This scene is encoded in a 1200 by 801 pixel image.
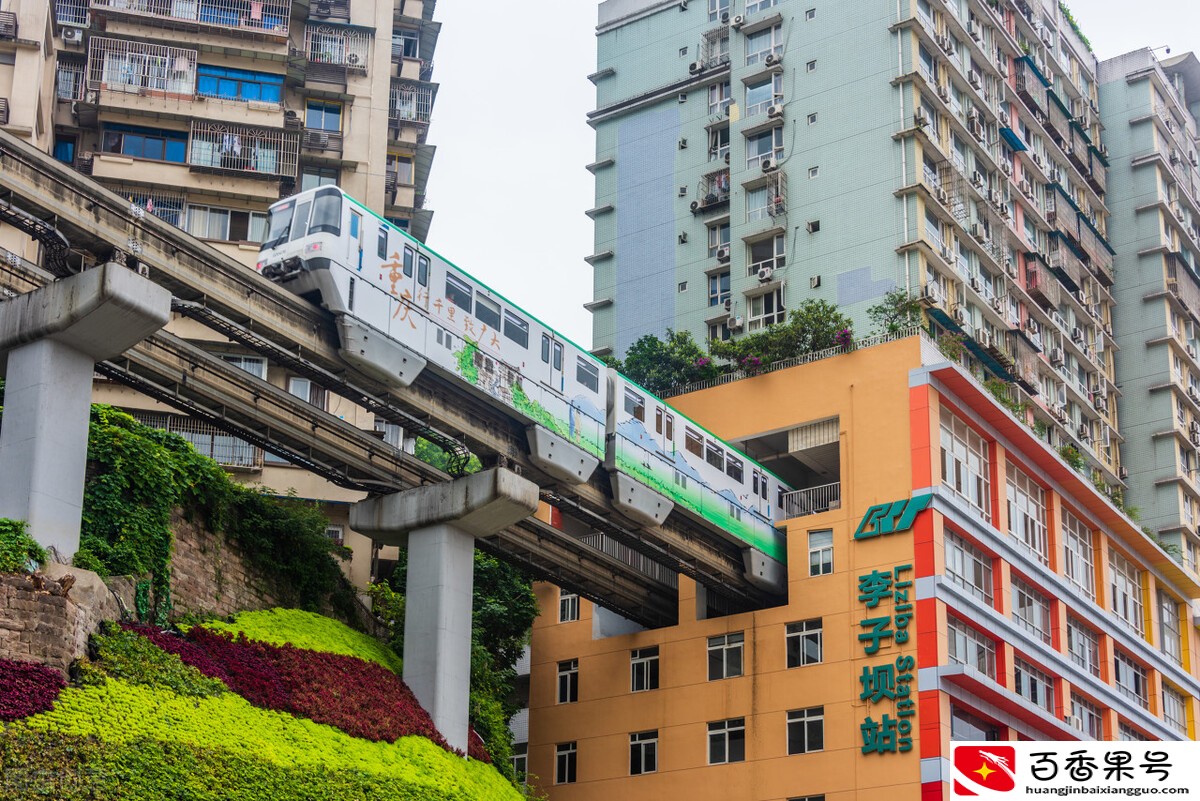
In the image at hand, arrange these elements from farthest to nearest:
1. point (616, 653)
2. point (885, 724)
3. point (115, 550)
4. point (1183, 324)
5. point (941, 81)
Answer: point (1183, 324) → point (941, 81) → point (616, 653) → point (885, 724) → point (115, 550)

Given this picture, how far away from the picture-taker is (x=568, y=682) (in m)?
47.3

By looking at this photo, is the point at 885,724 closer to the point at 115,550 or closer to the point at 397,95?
the point at 115,550

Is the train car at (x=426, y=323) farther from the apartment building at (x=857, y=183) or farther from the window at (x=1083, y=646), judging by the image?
the apartment building at (x=857, y=183)

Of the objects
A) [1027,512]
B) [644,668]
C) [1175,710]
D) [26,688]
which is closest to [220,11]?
[644,668]

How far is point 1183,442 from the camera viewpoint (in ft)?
238

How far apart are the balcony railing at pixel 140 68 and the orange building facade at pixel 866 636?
694 inches

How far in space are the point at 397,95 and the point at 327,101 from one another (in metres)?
3.29

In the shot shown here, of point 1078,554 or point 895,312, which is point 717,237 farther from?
point 1078,554

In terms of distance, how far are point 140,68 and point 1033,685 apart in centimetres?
3080

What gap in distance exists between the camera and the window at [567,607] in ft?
158

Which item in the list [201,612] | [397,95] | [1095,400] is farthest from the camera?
[1095,400]

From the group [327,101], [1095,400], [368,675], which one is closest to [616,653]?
[368,675]

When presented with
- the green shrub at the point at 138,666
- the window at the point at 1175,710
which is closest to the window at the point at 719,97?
the window at the point at 1175,710

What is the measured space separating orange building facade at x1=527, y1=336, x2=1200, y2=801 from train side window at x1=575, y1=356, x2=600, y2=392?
827cm
